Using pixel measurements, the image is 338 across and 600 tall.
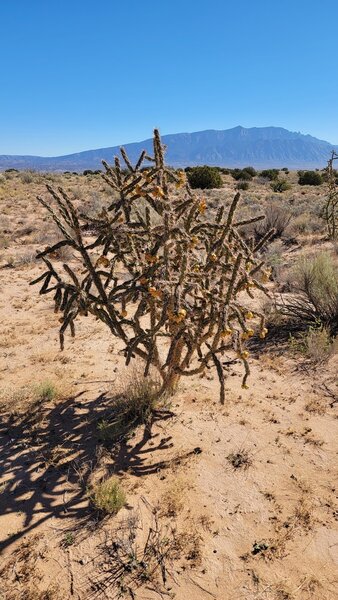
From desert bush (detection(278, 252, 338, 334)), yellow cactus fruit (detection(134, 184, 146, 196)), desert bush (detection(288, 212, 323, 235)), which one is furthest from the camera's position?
desert bush (detection(288, 212, 323, 235))

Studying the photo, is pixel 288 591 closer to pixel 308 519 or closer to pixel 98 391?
pixel 308 519

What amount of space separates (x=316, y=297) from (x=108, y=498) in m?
4.81

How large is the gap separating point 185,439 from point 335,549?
157 centimetres

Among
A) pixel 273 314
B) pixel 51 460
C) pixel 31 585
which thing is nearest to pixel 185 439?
pixel 51 460

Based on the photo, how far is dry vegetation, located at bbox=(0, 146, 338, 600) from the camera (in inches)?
107

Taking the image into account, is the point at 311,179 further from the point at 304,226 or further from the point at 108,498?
the point at 108,498

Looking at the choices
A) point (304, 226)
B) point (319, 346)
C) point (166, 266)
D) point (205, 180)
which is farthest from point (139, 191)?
point (205, 180)

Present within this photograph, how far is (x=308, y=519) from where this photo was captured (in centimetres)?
314

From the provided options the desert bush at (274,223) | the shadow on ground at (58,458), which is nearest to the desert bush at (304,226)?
the desert bush at (274,223)

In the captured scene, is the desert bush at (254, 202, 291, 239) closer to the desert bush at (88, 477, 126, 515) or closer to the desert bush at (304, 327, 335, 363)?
the desert bush at (304, 327, 335, 363)

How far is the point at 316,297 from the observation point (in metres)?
6.67

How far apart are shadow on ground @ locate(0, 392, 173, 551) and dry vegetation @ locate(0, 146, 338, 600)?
1 cm

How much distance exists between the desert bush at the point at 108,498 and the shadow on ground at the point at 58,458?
11 cm

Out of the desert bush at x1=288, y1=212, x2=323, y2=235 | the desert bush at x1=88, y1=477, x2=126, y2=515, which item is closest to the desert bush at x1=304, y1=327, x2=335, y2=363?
the desert bush at x1=88, y1=477, x2=126, y2=515
